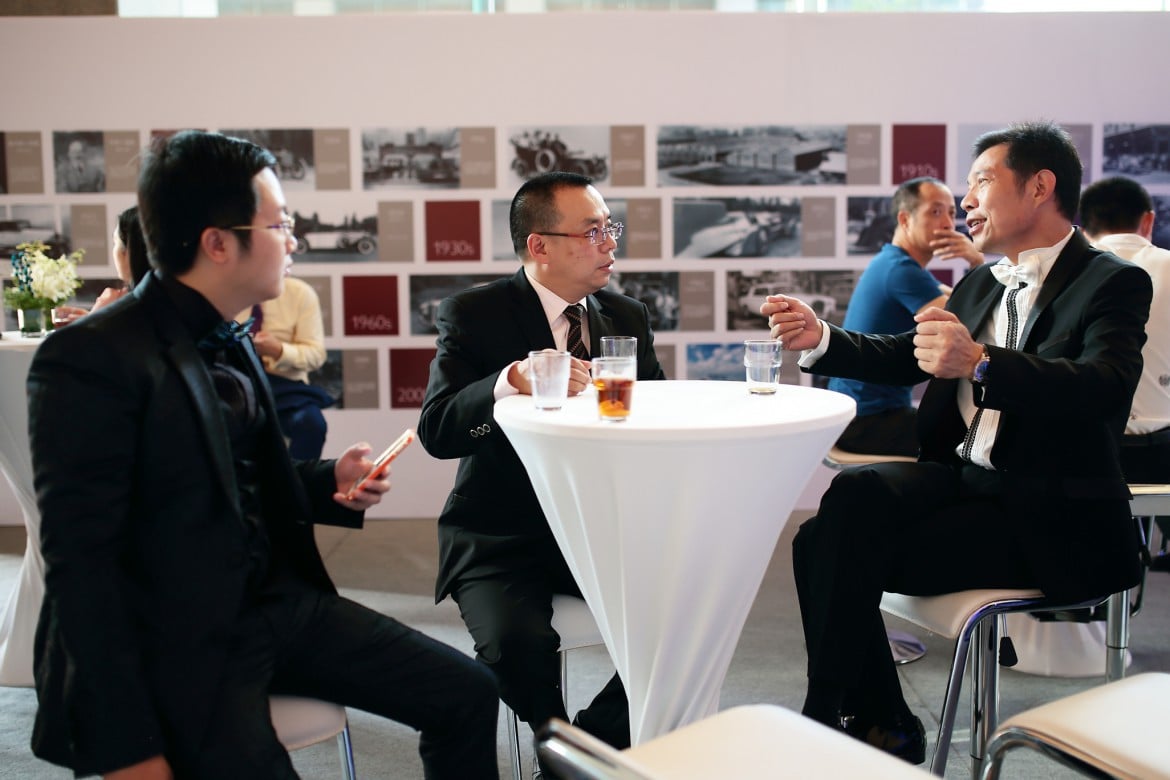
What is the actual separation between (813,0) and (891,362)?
11.1 ft

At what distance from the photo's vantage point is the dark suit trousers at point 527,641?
89.7 inches

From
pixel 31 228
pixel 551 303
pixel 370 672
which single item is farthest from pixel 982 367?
pixel 31 228

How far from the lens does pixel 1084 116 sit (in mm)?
5570

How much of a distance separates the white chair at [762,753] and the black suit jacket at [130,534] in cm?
65

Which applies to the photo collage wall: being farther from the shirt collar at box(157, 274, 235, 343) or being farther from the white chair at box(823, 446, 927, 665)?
the shirt collar at box(157, 274, 235, 343)

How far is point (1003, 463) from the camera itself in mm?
2479

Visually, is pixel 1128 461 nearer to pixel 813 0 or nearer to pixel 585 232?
pixel 585 232

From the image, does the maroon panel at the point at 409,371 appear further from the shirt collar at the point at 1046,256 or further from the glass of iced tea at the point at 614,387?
the glass of iced tea at the point at 614,387

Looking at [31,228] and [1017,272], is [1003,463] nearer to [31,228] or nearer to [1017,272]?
[1017,272]

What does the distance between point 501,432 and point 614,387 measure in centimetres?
59

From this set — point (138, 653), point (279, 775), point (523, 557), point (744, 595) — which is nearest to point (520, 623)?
point (523, 557)

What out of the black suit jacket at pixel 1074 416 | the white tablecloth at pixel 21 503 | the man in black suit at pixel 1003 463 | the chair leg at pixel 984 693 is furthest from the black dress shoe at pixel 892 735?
the white tablecloth at pixel 21 503

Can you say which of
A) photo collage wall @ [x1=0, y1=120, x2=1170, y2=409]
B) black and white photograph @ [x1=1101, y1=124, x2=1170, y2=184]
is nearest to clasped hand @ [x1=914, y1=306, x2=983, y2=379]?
photo collage wall @ [x1=0, y1=120, x2=1170, y2=409]

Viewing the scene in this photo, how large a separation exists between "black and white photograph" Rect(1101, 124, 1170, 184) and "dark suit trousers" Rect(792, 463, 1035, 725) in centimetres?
378
